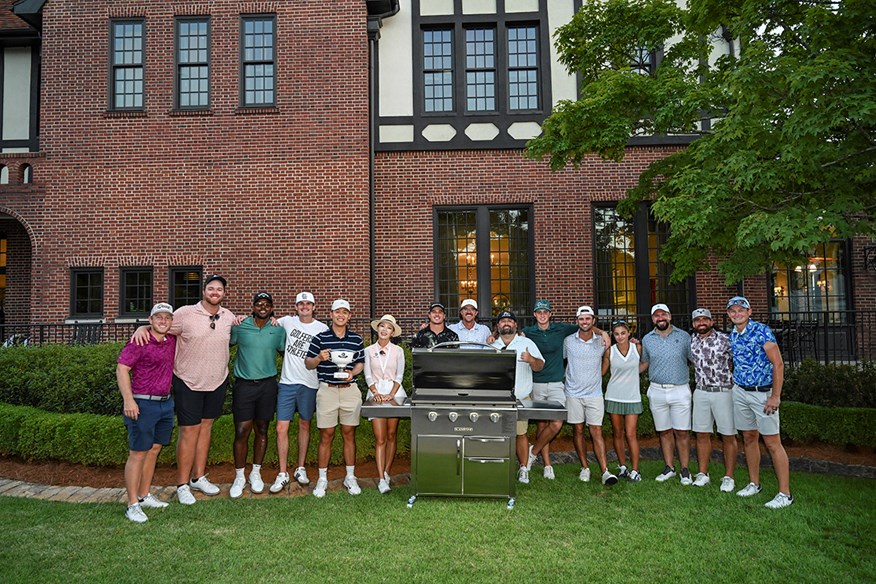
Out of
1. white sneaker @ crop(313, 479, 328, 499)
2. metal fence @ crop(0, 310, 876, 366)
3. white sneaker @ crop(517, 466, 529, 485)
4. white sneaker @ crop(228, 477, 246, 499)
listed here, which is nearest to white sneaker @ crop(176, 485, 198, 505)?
white sneaker @ crop(228, 477, 246, 499)

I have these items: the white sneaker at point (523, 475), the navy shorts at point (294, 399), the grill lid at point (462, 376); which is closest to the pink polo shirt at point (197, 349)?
the navy shorts at point (294, 399)

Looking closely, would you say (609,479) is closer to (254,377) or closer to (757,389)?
(757,389)

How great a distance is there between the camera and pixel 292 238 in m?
11.6

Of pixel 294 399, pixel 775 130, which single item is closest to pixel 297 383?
pixel 294 399

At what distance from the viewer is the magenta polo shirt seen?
504 centimetres

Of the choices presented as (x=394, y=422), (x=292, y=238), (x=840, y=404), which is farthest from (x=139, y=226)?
(x=840, y=404)

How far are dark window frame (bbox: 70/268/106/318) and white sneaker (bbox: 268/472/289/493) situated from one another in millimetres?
8060

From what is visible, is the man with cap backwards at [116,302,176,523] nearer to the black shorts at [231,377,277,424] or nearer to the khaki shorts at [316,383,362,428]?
the black shorts at [231,377,277,424]

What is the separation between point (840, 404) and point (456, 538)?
21.9ft

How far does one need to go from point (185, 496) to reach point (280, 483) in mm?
934

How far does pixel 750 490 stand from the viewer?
576 centimetres

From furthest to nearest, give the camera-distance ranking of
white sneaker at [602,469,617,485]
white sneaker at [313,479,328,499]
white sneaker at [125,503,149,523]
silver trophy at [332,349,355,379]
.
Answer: white sneaker at [602,469,617,485] < silver trophy at [332,349,355,379] < white sneaker at [313,479,328,499] < white sneaker at [125,503,149,523]

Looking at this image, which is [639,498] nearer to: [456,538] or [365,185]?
[456,538]

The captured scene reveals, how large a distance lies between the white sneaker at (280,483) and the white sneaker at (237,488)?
1.00 feet
